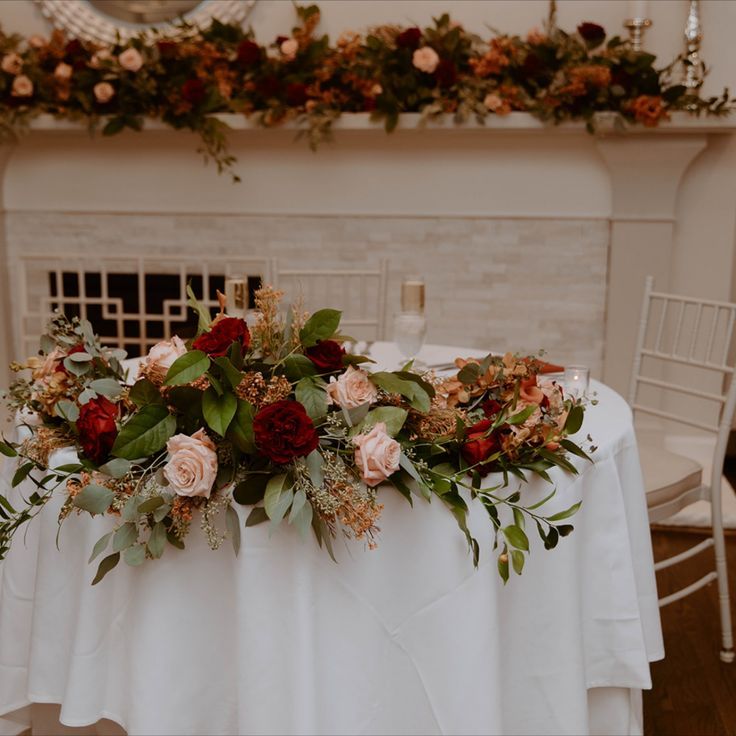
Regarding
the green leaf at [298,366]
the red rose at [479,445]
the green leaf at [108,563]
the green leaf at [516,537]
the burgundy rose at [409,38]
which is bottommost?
the green leaf at [108,563]

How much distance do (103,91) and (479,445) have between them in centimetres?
255

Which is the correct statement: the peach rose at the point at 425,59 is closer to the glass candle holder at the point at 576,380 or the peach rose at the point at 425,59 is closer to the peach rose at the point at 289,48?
the peach rose at the point at 289,48

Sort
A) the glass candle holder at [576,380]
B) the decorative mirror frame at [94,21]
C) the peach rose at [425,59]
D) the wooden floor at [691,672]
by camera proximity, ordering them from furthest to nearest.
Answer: the decorative mirror frame at [94,21], the peach rose at [425,59], the wooden floor at [691,672], the glass candle holder at [576,380]

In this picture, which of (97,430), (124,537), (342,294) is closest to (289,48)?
(342,294)

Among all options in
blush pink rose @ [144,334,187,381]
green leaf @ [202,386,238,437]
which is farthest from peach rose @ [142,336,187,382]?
green leaf @ [202,386,238,437]

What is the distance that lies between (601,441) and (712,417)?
230 centimetres

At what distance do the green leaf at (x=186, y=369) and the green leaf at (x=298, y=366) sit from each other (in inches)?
5.3

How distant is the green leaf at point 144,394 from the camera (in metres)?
1.37

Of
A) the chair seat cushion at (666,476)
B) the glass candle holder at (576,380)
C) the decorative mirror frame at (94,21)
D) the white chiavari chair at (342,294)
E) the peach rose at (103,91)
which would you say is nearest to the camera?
the glass candle holder at (576,380)

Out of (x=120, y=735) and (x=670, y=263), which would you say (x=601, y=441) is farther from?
(x=670, y=263)

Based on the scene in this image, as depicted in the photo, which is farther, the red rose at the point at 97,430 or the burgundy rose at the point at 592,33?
the burgundy rose at the point at 592,33

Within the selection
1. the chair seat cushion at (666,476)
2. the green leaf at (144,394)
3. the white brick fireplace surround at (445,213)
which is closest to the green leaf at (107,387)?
the green leaf at (144,394)

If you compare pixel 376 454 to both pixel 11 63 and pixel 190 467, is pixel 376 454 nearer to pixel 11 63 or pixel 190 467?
pixel 190 467

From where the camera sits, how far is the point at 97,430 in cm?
137
